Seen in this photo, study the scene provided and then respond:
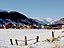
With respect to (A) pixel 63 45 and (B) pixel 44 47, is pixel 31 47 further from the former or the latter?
(A) pixel 63 45

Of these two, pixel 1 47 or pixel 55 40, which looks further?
pixel 55 40

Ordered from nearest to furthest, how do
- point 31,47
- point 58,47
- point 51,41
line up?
point 58,47 < point 31,47 < point 51,41

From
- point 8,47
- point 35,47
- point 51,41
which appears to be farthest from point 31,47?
point 51,41

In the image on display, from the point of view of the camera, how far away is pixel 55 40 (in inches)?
1422

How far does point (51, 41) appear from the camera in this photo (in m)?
35.6

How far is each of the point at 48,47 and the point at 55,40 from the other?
19.0ft

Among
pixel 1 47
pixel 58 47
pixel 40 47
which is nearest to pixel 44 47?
pixel 40 47

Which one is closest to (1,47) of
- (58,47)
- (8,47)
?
(8,47)

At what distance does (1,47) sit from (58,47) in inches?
247

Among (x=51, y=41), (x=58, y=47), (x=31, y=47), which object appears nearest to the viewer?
(x=58, y=47)

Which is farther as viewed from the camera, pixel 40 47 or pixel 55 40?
pixel 55 40

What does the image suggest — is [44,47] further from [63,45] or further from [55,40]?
[55,40]

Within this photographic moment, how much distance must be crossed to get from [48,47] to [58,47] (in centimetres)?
197

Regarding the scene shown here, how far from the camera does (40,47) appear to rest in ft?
102
